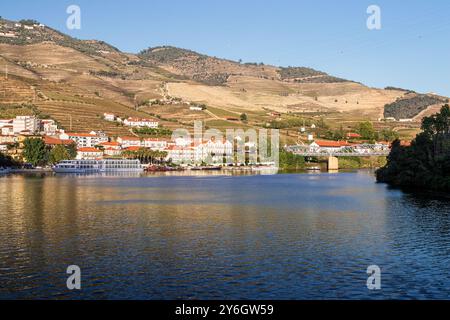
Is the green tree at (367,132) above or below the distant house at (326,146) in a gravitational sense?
above

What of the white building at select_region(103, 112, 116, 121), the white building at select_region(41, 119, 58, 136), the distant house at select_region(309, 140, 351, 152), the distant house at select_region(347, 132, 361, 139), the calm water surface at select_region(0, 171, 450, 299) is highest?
the white building at select_region(103, 112, 116, 121)

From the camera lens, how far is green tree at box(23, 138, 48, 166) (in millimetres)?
107312

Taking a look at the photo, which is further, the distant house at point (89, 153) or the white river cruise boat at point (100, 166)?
the distant house at point (89, 153)

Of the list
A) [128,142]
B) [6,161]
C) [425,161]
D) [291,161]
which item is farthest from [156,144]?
[425,161]

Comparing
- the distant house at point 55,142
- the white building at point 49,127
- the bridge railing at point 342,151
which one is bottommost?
the bridge railing at point 342,151

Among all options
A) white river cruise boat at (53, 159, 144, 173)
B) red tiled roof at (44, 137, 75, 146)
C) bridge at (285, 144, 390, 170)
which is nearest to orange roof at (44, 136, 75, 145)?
red tiled roof at (44, 137, 75, 146)

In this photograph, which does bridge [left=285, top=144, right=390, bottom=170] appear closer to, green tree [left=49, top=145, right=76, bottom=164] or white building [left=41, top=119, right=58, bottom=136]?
green tree [left=49, top=145, right=76, bottom=164]

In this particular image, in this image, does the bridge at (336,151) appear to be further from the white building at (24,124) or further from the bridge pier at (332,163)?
the white building at (24,124)

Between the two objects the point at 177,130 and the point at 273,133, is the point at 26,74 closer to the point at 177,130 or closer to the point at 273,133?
the point at 177,130

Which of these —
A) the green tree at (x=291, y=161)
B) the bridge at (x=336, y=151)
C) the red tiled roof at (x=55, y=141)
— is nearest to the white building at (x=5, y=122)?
the red tiled roof at (x=55, y=141)

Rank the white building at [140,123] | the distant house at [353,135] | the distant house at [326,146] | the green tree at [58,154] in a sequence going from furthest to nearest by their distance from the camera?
the distant house at [353,135], the white building at [140,123], the distant house at [326,146], the green tree at [58,154]

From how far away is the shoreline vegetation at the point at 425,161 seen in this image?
53219mm

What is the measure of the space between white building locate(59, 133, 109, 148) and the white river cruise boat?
48.9 feet

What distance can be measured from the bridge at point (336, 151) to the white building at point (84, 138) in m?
40.1
